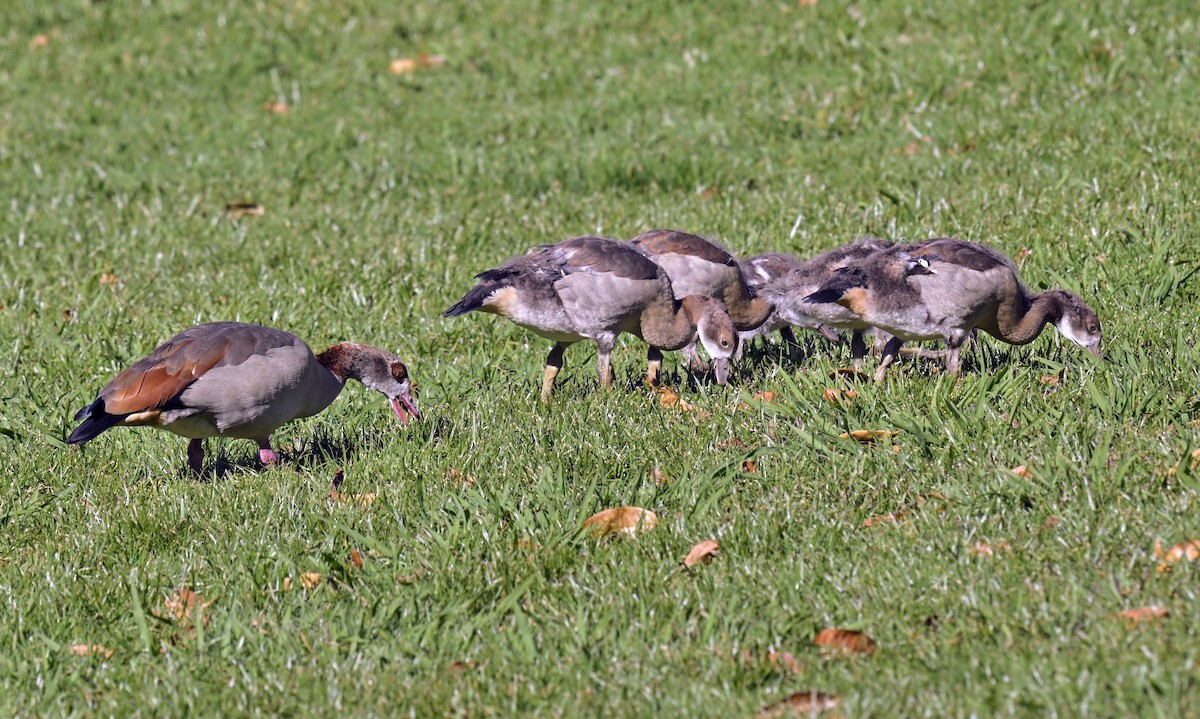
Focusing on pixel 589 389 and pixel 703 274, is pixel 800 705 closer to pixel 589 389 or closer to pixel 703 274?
pixel 589 389

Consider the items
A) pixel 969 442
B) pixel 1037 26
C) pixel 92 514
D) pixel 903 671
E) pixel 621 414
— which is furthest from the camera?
pixel 1037 26

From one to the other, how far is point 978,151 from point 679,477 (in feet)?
19.1

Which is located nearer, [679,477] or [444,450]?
[679,477]

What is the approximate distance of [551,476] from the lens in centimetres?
596

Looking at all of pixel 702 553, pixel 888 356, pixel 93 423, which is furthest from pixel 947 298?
pixel 93 423

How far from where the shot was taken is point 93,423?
6375mm

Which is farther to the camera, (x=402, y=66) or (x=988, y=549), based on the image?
(x=402, y=66)

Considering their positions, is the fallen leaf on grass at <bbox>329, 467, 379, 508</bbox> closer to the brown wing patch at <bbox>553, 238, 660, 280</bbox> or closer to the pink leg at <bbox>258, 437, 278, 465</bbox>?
the pink leg at <bbox>258, 437, 278, 465</bbox>

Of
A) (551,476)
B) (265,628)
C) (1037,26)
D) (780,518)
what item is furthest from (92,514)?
(1037,26)

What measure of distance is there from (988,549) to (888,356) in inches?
93.4

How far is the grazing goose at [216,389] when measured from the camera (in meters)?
6.45

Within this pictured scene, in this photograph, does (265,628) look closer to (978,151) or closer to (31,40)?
(978,151)

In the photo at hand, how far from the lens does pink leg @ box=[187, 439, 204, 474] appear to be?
22.7 feet

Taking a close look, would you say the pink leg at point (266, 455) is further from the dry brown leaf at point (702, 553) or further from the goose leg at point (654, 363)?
the dry brown leaf at point (702, 553)
